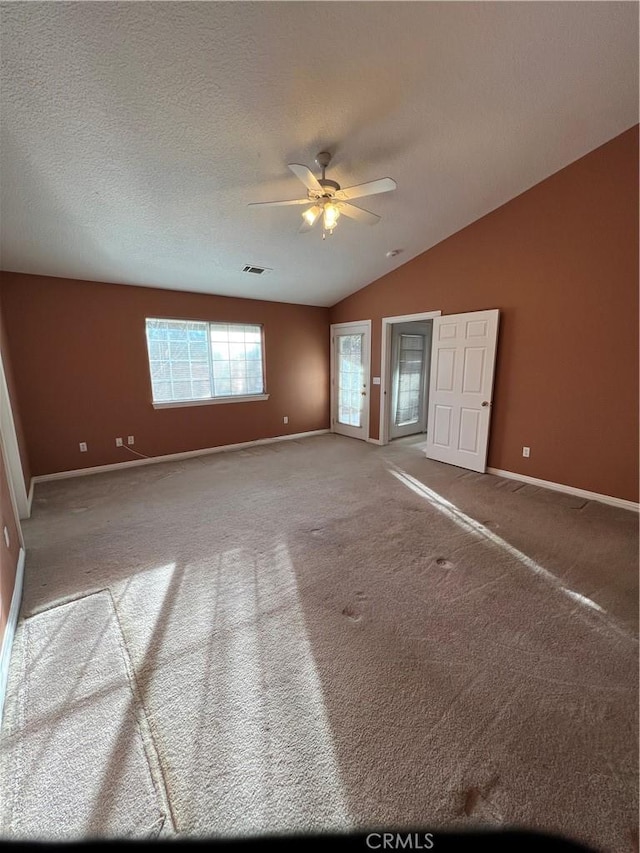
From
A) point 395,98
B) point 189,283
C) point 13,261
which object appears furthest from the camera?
point 189,283

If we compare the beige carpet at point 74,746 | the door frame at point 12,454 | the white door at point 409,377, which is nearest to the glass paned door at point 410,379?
the white door at point 409,377

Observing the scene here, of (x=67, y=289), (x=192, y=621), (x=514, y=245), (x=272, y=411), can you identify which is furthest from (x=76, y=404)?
(x=514, y=245)

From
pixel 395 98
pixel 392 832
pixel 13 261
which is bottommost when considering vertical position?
pixel 392 832

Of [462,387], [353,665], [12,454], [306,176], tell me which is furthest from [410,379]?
[12,454]

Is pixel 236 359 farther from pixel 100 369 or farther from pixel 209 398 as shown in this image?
pixel 100 369

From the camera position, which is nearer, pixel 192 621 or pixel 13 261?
pixel 192 621

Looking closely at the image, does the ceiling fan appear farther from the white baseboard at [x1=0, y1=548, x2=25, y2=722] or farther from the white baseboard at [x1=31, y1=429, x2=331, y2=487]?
the white baseboard at [x1=31, y1=429, x2=331, y2=487]

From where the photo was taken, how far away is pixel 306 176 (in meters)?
2.27

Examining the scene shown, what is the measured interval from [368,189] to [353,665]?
116 inches

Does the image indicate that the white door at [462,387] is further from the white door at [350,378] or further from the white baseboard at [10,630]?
the white baseboard at [10,630]

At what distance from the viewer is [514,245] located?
12.5 feet

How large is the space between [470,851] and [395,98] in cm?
374

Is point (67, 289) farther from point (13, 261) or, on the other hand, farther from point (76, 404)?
point (76, 404)

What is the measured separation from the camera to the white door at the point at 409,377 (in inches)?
224
